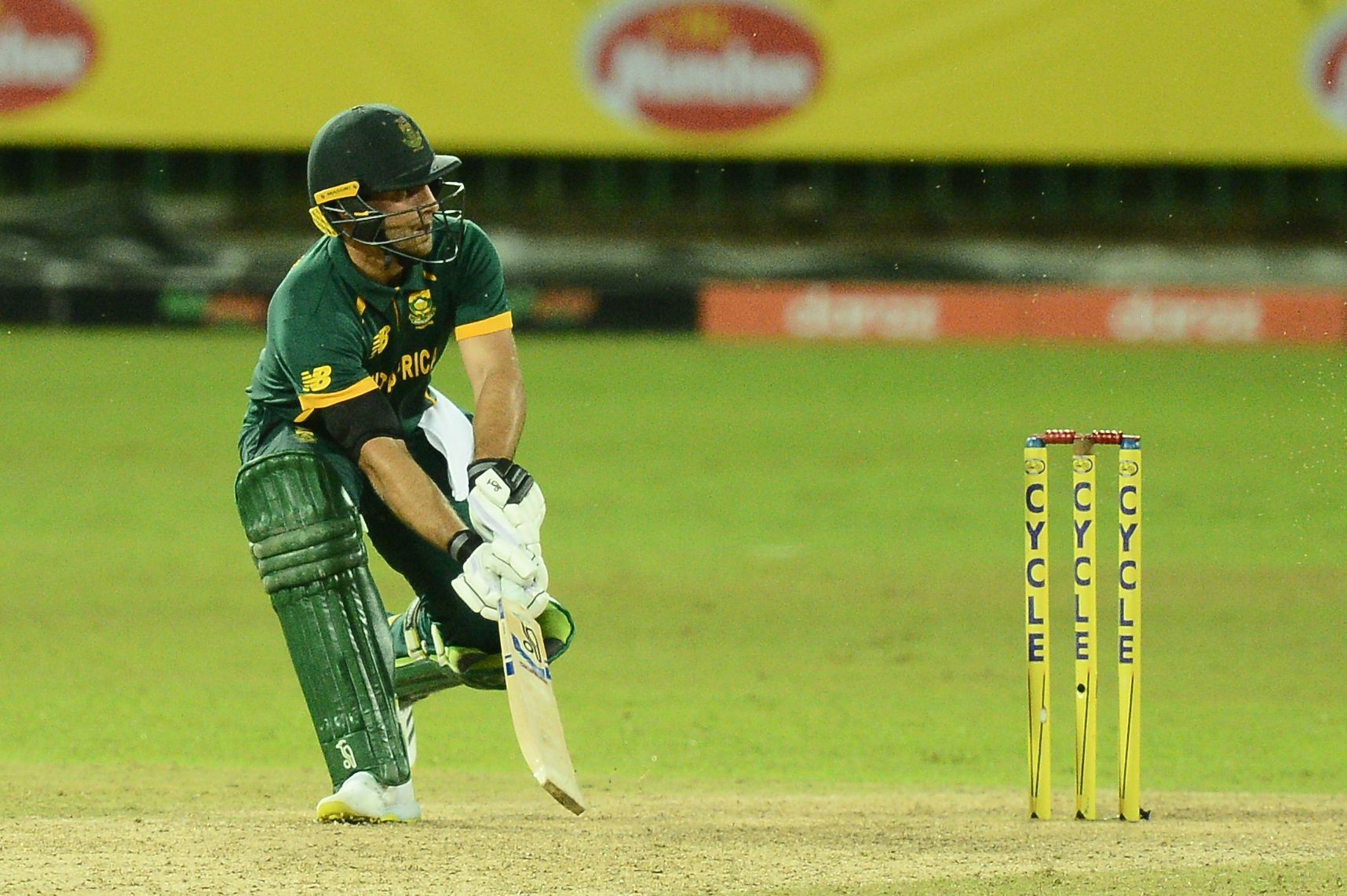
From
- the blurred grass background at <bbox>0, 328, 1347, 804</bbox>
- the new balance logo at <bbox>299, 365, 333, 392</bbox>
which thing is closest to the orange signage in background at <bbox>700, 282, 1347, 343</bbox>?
the blurred grass background at <bbox>0, 328, 1347, 804</bbox>

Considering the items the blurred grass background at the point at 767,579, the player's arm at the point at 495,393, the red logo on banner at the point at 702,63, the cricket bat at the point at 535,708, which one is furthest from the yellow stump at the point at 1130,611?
the red logo on banner at the point at 702,63

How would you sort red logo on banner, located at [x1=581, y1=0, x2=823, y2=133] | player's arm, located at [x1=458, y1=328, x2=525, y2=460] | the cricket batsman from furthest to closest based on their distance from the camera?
1. red logo on banner, located at [x1=581, y1=0, x2=823, y2=133]
2. player's arm, located at [x1=458, y1=328, x2=525, y2=460]
3. the cricket batsman

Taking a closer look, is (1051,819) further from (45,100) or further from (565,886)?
(45,100)

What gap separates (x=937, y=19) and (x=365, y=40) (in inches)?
225

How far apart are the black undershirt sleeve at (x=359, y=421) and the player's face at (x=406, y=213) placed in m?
0.40

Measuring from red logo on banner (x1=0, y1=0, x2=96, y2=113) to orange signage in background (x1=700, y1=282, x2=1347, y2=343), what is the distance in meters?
6.81

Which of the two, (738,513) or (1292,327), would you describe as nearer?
(738,513)

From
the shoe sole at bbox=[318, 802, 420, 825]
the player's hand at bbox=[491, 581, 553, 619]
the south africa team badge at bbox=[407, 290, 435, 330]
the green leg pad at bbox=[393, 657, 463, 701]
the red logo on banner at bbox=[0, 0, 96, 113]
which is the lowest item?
the shoe sole at bbox=[318, 802, 420, 825]

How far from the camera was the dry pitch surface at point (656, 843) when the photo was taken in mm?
4363

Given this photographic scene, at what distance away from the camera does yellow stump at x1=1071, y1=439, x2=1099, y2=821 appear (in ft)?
16.2

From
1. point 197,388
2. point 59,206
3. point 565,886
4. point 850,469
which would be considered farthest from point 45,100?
point 565,886

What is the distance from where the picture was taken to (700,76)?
67.7ft

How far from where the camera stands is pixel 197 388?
55.1ft

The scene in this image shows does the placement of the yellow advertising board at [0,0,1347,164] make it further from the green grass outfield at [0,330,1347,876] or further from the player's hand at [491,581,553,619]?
the player's hand at [491,581,553,619]
